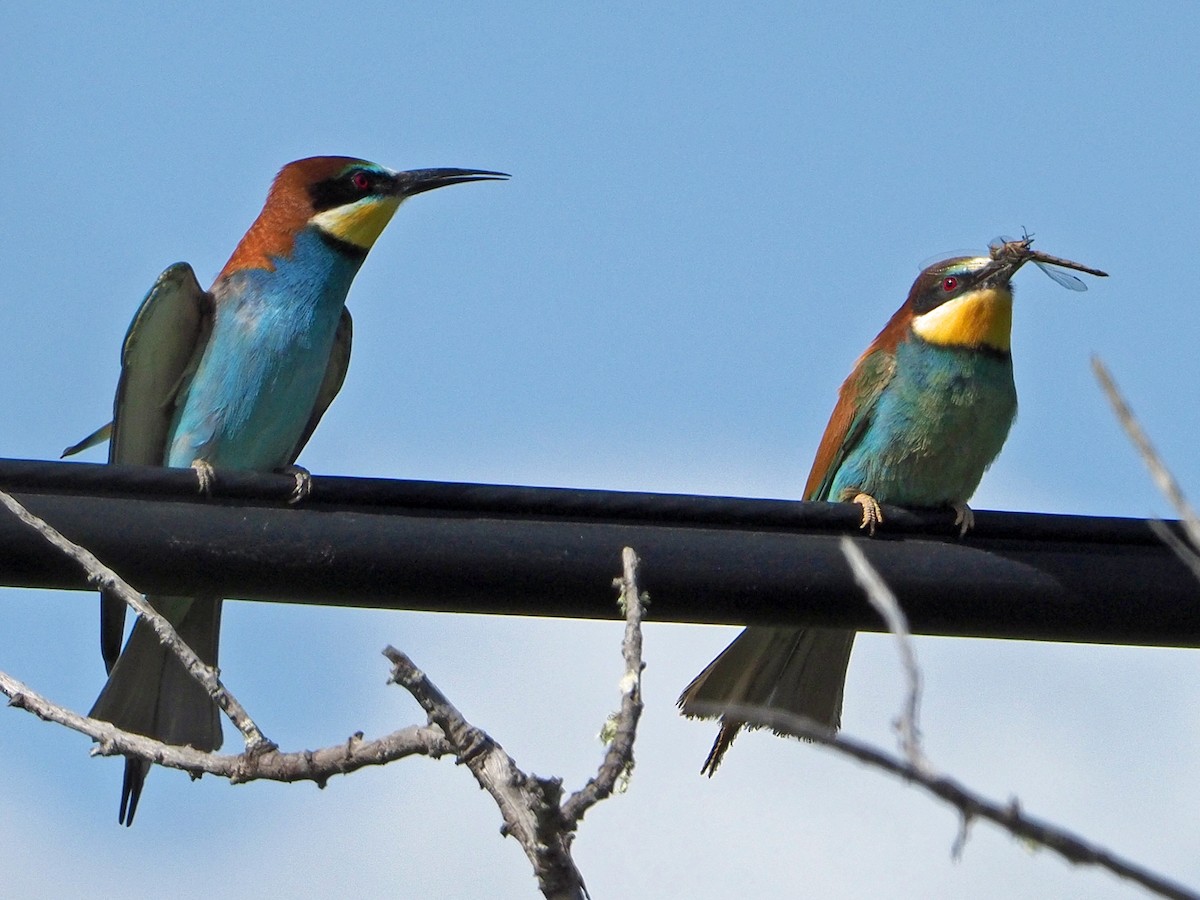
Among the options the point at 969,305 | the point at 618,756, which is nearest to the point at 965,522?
the point at 618,756

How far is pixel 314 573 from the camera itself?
92.2 inches

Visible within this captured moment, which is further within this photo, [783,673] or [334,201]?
[334,201]

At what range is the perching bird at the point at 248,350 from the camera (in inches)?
158

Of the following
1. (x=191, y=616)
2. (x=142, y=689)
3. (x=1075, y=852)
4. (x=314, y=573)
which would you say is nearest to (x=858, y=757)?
(x=1075, y=852)

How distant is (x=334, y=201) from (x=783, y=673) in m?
1.90

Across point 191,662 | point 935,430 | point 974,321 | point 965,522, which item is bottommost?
point 191,662

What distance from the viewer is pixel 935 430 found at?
13.7 ft

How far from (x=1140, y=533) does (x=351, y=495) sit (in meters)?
1.20

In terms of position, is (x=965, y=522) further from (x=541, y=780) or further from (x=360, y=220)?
(x=360, y=220)

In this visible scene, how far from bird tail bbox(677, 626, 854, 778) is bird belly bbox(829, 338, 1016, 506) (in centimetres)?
65

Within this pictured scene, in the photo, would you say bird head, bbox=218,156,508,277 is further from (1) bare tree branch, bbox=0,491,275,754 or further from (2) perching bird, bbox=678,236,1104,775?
(1) bare tree branch, bbox=0,491,275,754

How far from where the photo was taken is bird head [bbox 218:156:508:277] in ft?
14.6

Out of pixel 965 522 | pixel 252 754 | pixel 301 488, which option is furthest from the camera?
pixel 965 522

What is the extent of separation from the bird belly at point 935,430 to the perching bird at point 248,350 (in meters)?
1.42
